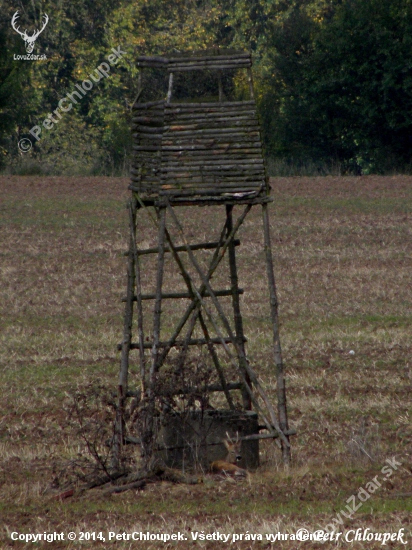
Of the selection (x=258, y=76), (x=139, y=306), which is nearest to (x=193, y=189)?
(x=139, y=306)

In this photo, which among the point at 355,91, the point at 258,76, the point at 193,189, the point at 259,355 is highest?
the point at 258,76

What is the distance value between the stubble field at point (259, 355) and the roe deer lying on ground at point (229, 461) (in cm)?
24

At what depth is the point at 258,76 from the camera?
1972 inches

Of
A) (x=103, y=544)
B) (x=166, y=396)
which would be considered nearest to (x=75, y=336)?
(x=166, y=396)

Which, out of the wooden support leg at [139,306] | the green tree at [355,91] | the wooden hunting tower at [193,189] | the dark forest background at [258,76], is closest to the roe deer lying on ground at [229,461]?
the wooden hunting tower at [193,189]

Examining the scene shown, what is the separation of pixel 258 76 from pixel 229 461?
43369 mm

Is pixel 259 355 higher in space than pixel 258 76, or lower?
lower

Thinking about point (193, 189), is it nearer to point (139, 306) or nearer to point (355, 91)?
point (139, 306)

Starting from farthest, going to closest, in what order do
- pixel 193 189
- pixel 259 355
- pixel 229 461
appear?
1. pixel 259 355
2. pixel 193 189
3. pixel 229 461

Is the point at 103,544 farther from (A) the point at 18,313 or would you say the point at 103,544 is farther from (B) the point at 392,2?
(B) the point at 392,2

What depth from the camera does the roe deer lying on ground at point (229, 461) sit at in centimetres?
826

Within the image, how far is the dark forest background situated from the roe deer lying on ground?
25.1 meters

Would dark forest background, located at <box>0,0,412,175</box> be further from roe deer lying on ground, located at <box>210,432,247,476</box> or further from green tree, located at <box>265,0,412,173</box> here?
roe deer lying on ground, located at <box>210,432,247,476</box>

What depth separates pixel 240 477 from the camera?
26.6ft
